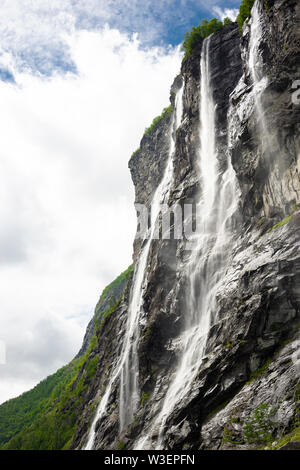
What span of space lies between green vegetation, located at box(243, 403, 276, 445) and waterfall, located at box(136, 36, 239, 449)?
546 centimetres

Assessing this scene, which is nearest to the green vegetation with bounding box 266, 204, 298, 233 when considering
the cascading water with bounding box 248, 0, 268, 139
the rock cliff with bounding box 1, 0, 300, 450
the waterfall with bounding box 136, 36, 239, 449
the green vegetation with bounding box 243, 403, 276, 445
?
the rock cliff with bounding box 1, 0, 300, 450

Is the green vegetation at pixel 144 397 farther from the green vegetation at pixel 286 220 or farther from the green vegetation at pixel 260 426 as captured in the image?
the green vegetation at pixel 286 220

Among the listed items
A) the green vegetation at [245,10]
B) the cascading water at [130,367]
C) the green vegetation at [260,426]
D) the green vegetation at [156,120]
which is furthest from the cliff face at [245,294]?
the green vegetation at [156,120]

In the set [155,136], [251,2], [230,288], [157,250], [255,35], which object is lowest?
[230,288]

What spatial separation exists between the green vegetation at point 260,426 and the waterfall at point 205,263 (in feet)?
17.9

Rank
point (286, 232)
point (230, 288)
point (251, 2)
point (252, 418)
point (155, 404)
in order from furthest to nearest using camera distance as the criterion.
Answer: point (251, 2), point (155, 404), point (230, 288), point (286, 232), point (252, 418)

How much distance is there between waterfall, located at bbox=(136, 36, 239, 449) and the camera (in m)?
21.9

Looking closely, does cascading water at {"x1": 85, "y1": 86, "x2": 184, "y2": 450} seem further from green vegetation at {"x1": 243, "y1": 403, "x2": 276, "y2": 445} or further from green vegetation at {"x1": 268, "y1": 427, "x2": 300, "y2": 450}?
green vegetation at {"x1": 268, "y1": 427, "x2": 300, "y2": 450}

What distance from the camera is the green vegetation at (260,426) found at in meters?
14.1
